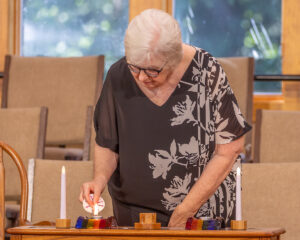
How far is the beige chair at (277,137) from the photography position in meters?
2.43

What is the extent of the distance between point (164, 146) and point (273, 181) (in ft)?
2.34

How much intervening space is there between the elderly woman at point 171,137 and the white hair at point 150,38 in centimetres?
8

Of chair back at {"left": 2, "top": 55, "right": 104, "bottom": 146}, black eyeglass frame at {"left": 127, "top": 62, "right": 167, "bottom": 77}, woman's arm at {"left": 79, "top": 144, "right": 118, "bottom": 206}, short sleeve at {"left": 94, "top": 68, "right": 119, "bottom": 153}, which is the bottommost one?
woman's arm at {"left": 79, "top": 144, "right": 118, "bottom": 206}

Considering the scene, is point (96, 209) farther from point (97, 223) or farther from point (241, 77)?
point (241, 77)

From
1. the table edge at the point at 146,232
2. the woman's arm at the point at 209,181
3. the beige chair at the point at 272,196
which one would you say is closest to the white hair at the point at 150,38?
the woman's arm at the point at 209,181

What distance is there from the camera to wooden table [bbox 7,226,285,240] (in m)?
1.07

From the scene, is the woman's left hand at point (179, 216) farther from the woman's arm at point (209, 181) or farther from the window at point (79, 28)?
the window at point (79, 28)

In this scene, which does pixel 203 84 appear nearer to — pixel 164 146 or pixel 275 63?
pixel 164 146

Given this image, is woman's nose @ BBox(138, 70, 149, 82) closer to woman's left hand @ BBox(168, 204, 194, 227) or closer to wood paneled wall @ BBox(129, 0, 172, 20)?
woman's left hand @ BBox(168, 204, 194, 227)

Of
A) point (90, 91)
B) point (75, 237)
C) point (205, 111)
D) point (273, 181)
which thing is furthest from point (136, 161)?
point (90, 91)

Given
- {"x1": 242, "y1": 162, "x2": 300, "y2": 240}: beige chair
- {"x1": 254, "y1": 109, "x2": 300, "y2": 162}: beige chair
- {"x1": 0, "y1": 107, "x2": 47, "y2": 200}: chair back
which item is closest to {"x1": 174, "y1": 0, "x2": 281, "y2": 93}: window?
{"x1": 254, "y1": 109, "x2": 300, "y2": 162}: beige chair

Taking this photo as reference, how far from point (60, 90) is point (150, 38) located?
1.84 m

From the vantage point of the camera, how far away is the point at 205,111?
4.64ft

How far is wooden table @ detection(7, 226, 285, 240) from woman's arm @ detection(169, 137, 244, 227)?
0.24 m
